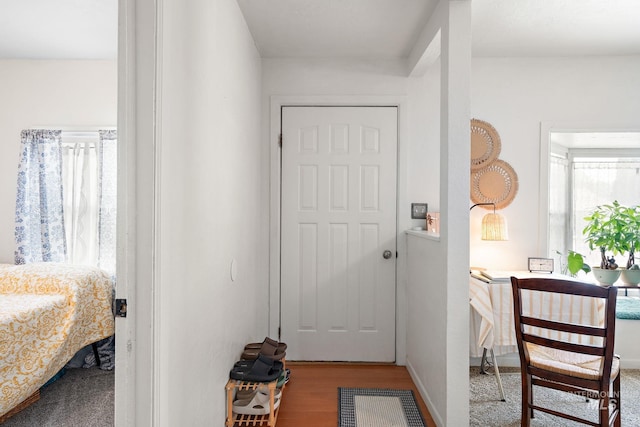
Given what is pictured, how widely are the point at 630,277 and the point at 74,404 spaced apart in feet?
13.6

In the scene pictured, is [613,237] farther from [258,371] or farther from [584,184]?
[258,371]

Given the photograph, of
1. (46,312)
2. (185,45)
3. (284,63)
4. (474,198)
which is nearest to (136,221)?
(185,45)

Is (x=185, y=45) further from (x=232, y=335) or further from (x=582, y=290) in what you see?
(x=582, y=290)

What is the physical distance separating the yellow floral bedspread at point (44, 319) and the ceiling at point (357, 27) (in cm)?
153

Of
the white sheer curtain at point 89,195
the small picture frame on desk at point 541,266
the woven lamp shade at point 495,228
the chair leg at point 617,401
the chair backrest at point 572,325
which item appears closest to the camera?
the chair backrest at point 572,325

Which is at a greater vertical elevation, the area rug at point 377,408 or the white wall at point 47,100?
the white wall at point 47,100

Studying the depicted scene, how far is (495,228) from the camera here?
2930 millimetres

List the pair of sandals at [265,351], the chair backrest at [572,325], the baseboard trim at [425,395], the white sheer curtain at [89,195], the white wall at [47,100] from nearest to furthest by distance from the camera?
the chair backrest at [572,325] < the baseboard trim at [425,395] < the pair of sandals at [265,351] < the white wall at [47,100] < the white sheer curtain at [89,195]

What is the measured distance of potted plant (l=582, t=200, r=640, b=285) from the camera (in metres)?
3.06

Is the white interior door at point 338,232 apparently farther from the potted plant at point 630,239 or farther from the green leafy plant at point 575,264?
the potted plant at point 630,239

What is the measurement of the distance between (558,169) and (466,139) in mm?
1941

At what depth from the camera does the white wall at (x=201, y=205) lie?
1.27 m

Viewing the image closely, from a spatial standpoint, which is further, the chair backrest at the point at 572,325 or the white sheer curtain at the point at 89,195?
the white sheer curtain at the point at 89,195

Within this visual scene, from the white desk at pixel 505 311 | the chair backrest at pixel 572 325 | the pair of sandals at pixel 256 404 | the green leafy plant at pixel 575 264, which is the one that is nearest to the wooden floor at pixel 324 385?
the pair of sandals at pixel 256 404
